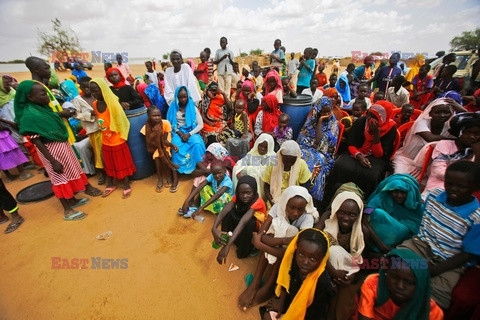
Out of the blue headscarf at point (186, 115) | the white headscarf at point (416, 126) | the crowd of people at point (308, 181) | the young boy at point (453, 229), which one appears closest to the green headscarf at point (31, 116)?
the crowd of people at point (308, 181)

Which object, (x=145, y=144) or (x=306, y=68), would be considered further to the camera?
(x=306, y=68)

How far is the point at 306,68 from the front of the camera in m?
7.97

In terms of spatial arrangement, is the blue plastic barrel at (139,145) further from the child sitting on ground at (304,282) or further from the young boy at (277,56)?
the young boy at (277,56)

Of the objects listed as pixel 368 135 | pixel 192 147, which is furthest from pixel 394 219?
pixel 192 147

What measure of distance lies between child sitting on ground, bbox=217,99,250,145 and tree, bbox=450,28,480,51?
157ft

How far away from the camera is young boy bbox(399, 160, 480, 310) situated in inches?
68.3

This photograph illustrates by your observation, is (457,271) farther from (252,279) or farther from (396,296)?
(252,279)

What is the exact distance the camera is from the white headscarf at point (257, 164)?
11.1 ft

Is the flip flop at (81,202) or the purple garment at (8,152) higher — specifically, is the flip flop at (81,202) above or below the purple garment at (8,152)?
below

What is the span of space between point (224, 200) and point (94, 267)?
1.84 m

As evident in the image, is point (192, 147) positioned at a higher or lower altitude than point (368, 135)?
lower

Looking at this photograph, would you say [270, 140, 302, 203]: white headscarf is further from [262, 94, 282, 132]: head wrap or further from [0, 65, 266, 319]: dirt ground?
[262, 94, 282, 132]: head wrap

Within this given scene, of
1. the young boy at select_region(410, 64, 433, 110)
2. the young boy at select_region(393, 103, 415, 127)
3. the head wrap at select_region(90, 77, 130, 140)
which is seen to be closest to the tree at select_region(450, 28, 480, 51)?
the young boy at select_region(410, 64, 433, 110)

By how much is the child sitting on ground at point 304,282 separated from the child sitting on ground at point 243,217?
2.31 feet
